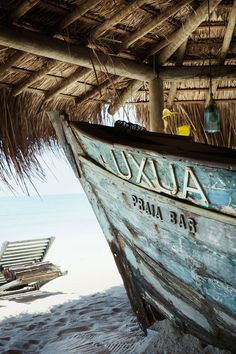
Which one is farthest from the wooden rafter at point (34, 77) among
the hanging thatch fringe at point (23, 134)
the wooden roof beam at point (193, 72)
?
the wooden roof beam at point (193, 72)

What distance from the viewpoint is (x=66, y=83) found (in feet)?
14.4

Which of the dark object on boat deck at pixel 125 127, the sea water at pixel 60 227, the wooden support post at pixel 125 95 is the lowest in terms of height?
the sea water at pixel 60 227

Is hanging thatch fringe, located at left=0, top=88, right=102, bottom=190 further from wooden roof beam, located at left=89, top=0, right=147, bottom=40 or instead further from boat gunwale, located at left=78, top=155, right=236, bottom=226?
boat gunwale, located at left=78, top=155, right=236, bottom=226

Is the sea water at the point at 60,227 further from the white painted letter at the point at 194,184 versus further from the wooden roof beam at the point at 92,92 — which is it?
the white painted letter at the point at 194,184

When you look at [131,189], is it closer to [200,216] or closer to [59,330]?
[200,216]

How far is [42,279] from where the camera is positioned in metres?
5.55

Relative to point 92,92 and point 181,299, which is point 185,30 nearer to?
point 92,92

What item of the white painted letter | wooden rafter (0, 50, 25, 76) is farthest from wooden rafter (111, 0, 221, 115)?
the white painted letter

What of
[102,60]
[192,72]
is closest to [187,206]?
[102,60]

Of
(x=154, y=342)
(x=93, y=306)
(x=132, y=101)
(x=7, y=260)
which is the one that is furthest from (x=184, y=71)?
(x=7, y=260)

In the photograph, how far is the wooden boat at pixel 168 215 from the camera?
5.88ft

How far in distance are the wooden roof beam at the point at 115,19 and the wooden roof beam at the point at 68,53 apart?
0.53 feet

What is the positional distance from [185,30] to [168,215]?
7.85ft

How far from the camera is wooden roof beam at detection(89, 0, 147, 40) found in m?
3.36
